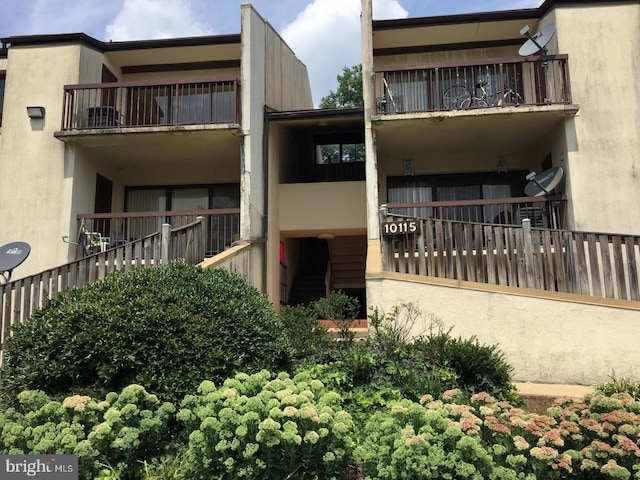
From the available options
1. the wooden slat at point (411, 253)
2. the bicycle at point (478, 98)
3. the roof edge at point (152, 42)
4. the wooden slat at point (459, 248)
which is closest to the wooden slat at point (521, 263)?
the wooden slat at point (459, 248)

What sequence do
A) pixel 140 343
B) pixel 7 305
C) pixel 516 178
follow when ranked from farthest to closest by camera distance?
pixel 516 178 < pixel 7 305 < pixel 140 343

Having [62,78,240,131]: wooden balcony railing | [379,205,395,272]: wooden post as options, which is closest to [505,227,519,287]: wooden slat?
[379,205,395,272]: wooden post

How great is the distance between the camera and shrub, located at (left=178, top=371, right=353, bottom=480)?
12.0 feet

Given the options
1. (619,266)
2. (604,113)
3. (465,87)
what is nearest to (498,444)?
(619,266)

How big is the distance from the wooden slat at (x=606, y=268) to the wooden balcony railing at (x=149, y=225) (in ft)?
23.3

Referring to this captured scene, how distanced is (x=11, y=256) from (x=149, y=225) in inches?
137

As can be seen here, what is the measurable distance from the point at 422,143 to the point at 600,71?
403cm

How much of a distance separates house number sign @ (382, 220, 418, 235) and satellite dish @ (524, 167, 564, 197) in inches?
129

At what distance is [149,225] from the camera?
12.5m

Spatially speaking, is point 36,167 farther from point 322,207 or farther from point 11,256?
point 322,207

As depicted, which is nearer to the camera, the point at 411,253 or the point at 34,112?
the point at 411,253

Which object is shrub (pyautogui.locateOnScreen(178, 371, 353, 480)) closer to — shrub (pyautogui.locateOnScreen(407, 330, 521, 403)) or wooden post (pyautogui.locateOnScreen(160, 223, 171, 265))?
shrub (pyautogui.locateOnScreen(407, 330, 521, 403))

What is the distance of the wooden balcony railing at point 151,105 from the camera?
11.4 metres

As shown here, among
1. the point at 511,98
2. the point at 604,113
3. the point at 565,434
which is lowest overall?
the point at 565,434
